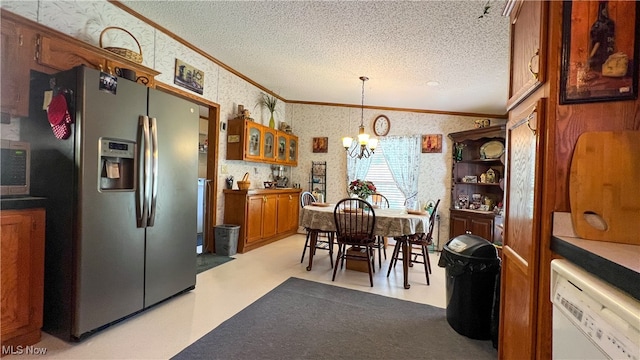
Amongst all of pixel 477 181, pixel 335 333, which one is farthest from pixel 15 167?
pixel 477 181

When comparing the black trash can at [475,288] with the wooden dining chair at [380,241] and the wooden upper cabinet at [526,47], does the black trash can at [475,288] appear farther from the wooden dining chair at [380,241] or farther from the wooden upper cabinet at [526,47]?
the wooden dining chair at [380,241]

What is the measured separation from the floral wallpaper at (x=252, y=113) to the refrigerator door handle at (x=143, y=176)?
1.78ft

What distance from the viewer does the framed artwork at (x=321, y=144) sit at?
5.80 meters

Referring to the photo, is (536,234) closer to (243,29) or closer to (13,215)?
(13,215)

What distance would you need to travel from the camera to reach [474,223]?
4.52 m

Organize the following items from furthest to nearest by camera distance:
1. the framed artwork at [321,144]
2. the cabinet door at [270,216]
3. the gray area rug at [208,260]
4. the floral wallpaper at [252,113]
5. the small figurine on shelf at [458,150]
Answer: the framed artwork at [321,144], the small figurine on shelf at [458,150], the cabinet door at [270,216], the gray area rug at [208,260], the floral wallpaper at [252,113]

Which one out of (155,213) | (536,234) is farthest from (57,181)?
(536,234)

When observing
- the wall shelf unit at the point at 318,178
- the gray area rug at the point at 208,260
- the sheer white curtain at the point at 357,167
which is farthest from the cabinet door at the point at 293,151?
the gray area rug at the point at 208,260

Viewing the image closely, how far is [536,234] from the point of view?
1.15 meters

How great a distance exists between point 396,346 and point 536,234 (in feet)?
4.28

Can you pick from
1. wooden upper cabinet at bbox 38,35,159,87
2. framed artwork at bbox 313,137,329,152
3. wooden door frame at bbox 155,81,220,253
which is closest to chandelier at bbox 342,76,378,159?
framed artwork at bbox 313,137,329,152

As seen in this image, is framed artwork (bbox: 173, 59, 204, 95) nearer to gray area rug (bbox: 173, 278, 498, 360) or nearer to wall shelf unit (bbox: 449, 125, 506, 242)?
gray area rug (bbox: 173, 278, 498, 360)

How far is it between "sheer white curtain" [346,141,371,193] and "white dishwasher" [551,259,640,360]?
15.1 feet

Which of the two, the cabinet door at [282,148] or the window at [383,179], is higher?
the cabinet door at [282,148]
